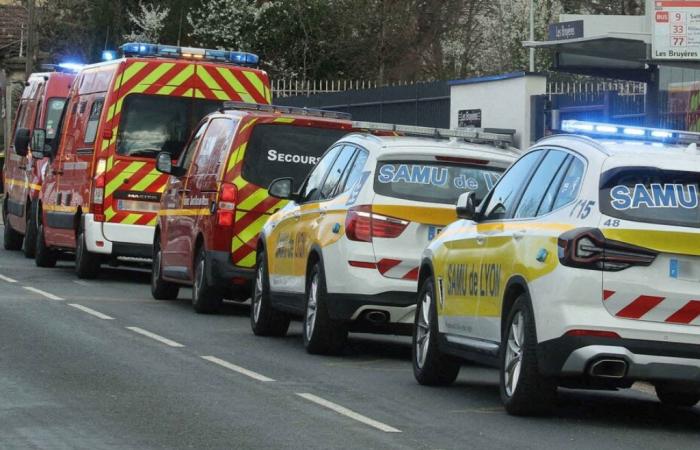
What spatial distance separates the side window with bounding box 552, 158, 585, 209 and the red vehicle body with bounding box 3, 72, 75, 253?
620 inches

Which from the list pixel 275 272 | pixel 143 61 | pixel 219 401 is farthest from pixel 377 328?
pixel 143 61

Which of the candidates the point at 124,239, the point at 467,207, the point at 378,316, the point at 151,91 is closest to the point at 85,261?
the point at 124,239

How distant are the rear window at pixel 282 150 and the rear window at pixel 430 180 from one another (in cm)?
394

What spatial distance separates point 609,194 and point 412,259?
3438 millimetres

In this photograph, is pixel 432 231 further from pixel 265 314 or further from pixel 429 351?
pixel 265 314

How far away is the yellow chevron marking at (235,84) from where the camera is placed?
2169 centimetres

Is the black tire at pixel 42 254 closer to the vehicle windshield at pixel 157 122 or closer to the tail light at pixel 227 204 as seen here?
the vehicle windshield at pixel 157 122

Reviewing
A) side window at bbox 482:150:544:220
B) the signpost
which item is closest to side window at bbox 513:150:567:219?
side window at bbox 482:150:544:220

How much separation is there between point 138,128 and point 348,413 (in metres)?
11.4

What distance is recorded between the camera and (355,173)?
13992 millimetres

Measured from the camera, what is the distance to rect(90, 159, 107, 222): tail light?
843 inches

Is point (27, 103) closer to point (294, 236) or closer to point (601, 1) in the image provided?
point (294, 236)

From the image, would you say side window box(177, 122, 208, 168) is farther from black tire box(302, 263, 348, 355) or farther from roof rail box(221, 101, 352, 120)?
black tire box(302, 263, 348, 355)

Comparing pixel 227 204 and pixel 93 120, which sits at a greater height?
pixel 93 120
